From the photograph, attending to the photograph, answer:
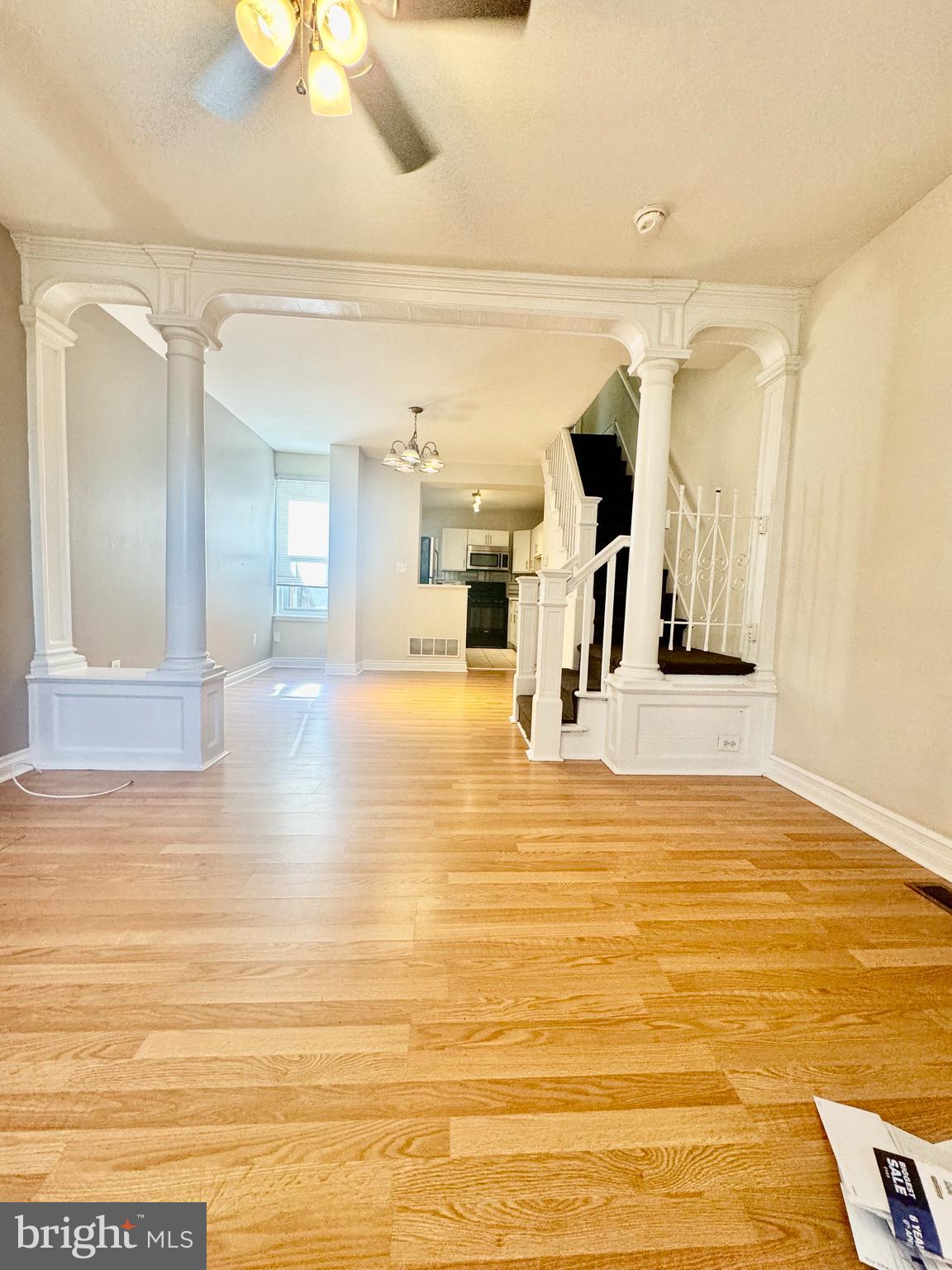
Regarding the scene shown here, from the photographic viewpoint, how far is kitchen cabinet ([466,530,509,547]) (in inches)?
369

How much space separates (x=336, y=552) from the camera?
6.07m

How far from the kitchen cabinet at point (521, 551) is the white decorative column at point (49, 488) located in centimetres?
719

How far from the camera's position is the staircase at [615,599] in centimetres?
291

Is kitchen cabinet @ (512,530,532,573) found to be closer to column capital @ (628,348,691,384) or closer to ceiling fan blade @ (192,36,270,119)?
column capital @ (628,348,691,384)

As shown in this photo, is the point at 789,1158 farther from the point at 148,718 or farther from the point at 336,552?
the point at 336,552

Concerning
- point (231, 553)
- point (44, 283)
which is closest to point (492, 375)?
point (44, 283)

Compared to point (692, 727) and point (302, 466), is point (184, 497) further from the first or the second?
point (302, 466)

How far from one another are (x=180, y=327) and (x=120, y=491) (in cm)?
126

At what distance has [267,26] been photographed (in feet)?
4.21

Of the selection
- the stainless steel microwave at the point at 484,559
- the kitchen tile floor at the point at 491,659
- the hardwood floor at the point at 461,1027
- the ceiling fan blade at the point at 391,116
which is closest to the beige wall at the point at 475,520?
the stainless steel microwave at the point at 484,559

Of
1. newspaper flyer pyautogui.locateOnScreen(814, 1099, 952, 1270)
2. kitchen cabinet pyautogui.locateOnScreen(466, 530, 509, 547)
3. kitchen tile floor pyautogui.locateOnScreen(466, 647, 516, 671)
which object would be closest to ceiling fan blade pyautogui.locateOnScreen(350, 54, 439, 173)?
newspaper flyer pyautogui.locateOnScreen(814, 1099, 952, 1270)

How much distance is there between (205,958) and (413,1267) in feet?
2.82

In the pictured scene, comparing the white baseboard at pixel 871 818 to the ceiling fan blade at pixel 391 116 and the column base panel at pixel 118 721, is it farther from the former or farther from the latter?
the column base panel at pixel 118 721

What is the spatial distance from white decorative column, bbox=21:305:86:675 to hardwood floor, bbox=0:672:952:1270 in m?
0.92
